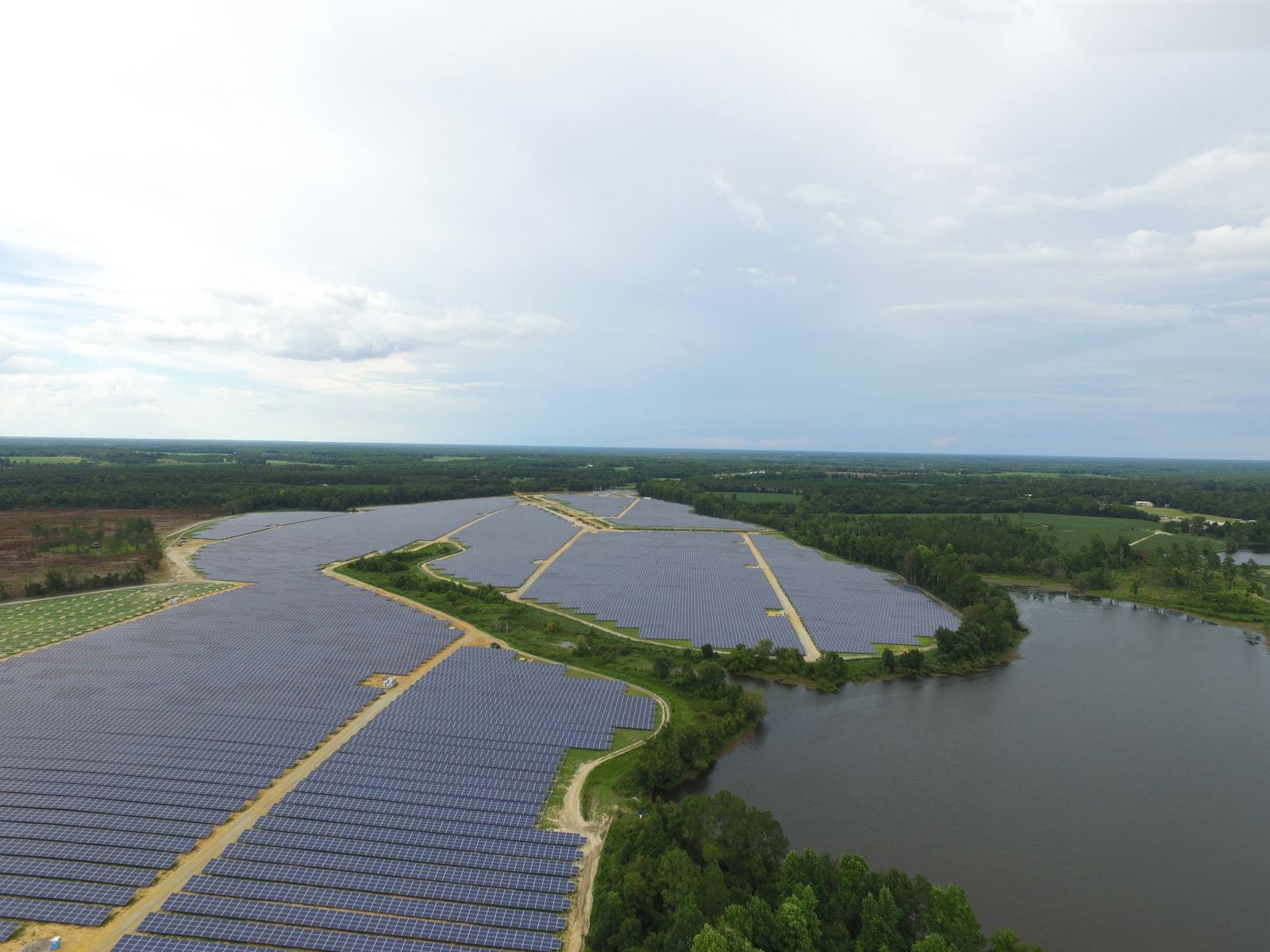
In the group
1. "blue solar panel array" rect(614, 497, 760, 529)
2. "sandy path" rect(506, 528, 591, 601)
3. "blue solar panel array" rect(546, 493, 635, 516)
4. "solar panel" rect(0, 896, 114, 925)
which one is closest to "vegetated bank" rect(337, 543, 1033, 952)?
"solar panel" rect(0, 896, 114, 925)

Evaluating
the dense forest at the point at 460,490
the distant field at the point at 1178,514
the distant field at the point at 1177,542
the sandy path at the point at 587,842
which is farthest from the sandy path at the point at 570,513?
the distant field at the point at 1178,514

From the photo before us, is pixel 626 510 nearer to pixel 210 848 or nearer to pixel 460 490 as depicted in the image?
pixel 460 490

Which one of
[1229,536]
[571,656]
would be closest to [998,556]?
[1229,536]

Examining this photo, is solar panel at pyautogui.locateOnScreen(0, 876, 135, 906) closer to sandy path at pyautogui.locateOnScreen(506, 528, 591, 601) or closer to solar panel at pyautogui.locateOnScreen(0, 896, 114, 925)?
solar panel at pyautogui.locateOnScreen(0, 896, 114, 925)

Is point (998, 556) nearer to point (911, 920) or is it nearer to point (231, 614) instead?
point (911, 920)

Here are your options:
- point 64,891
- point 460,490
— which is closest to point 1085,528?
point 64,891

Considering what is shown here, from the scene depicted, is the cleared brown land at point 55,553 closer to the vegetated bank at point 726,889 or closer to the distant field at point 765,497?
the vegetated bank at point 726,889

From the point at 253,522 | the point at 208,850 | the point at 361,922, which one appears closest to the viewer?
the point at 361,922
